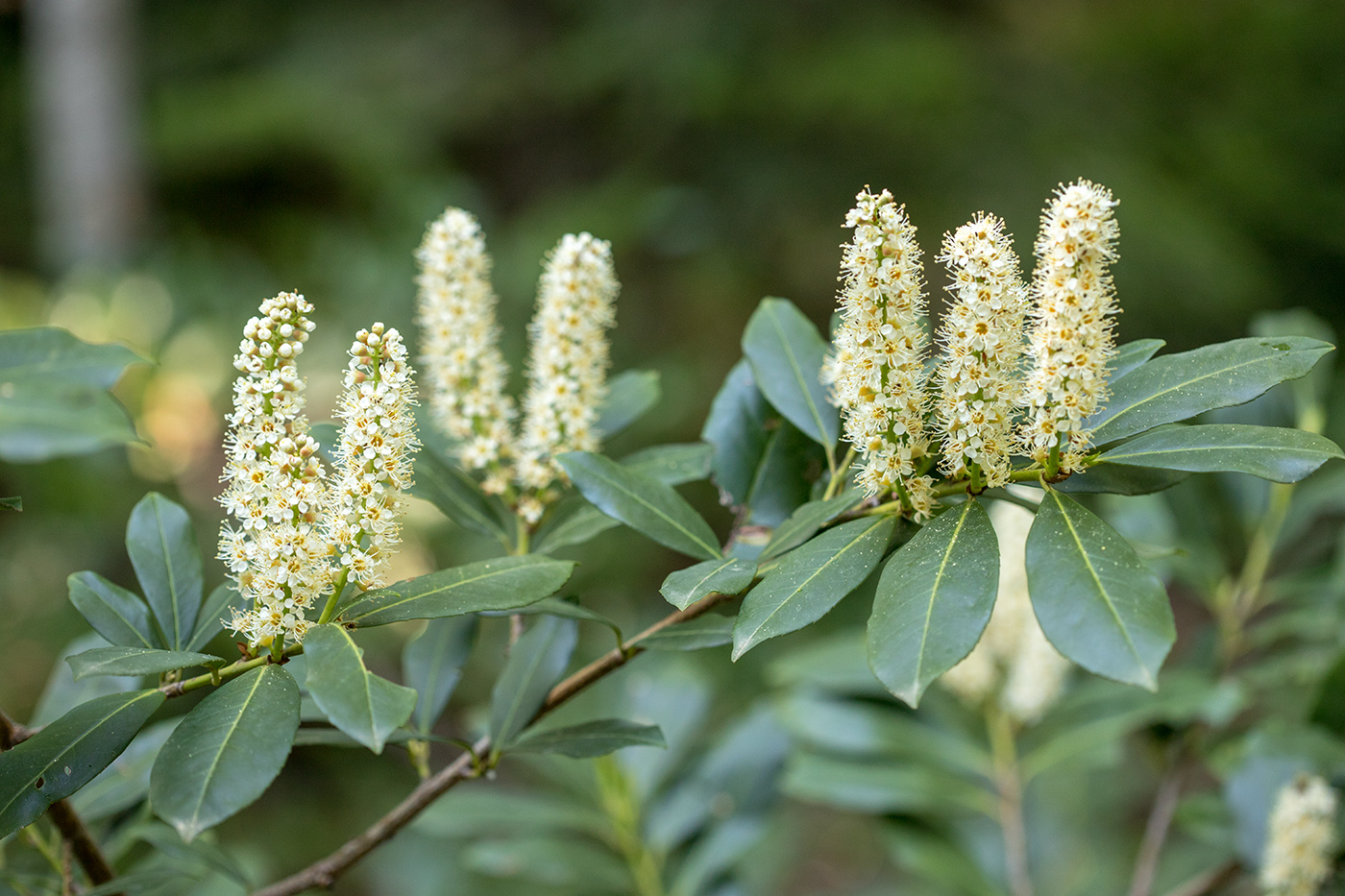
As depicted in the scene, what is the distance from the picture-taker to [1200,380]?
0.67 metres

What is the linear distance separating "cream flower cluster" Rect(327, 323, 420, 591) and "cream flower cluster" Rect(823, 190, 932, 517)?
0.32m

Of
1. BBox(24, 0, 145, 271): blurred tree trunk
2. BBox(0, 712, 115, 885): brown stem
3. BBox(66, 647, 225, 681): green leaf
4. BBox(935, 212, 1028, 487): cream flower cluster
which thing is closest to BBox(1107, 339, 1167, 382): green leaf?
BBox(935, 212, 1028, 487): cream flower cluster

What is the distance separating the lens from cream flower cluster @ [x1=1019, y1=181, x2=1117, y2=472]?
608 millimetres

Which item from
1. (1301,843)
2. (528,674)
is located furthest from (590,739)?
(1301,843)

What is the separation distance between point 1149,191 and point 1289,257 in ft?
2.91

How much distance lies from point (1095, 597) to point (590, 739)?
42cm

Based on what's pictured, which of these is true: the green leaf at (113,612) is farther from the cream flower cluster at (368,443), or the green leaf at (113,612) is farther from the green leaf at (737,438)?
the green leaf at (737,438)

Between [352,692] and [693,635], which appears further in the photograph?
[693,635]

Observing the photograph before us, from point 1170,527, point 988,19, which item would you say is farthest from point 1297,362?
point 988,19

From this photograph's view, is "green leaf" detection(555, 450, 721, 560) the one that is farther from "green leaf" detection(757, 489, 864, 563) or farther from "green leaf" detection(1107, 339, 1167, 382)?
"green leaf" detection(1107, 339, 1167, 382)

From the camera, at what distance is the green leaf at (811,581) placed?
60cm

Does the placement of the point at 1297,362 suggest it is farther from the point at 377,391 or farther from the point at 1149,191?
the point at 1149,191

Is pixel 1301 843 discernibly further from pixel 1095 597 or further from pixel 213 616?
pixel 213 616

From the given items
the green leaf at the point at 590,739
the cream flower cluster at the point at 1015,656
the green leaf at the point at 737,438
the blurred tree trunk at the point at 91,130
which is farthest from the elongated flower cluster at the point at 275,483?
the blurred tree trunk at the point at 91,130
